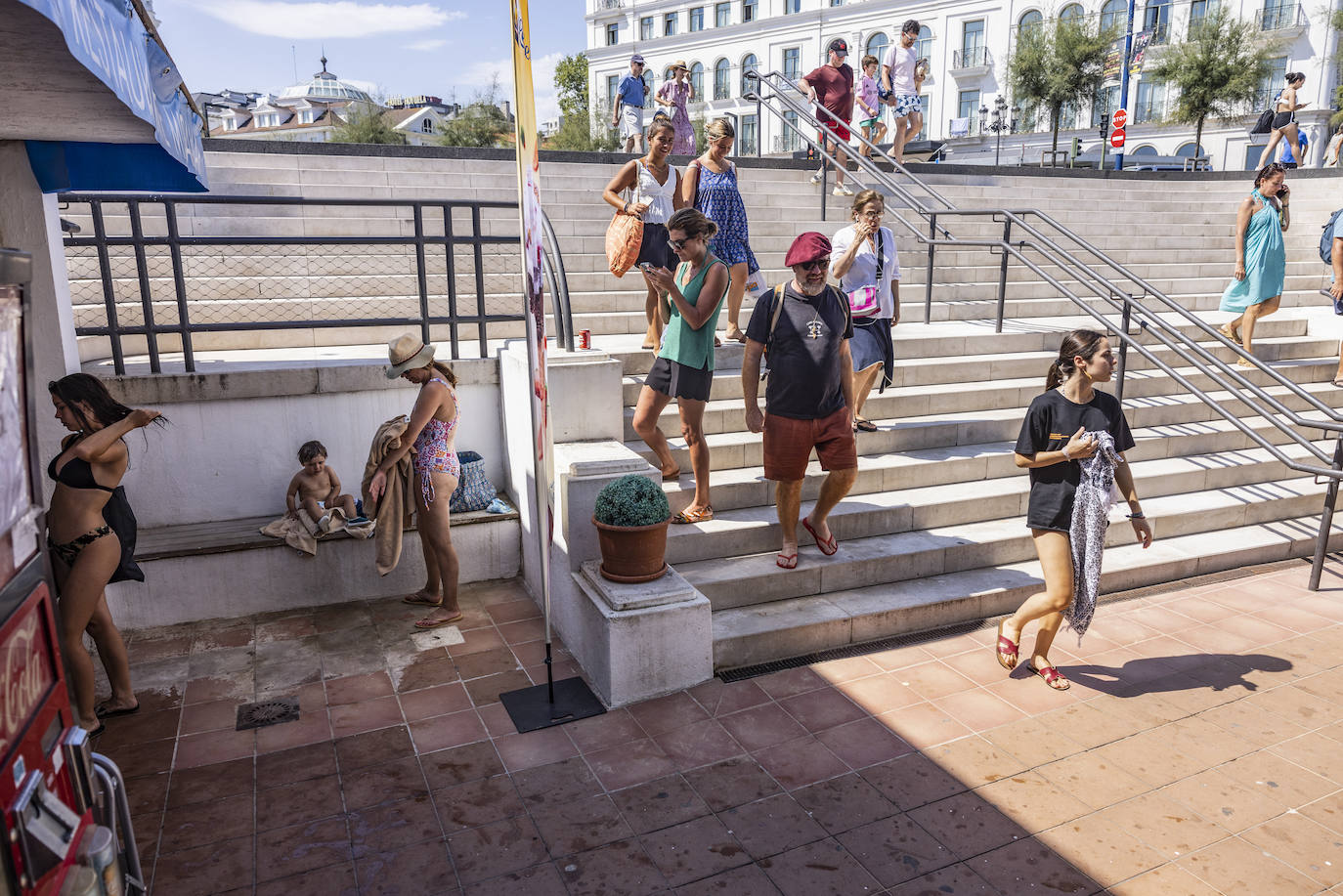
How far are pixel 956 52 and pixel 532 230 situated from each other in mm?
54826

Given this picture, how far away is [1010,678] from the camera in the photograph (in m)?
4.65

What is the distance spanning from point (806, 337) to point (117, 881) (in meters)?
3.77

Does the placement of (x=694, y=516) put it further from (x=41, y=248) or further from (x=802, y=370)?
(x=41, y=248)

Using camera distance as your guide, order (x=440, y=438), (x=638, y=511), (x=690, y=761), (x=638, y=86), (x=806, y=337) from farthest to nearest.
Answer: (x=638, y=86) < (x=440, y=438) < (x=806, y=337) < (x=638, y=511) < (x=690, y=761)

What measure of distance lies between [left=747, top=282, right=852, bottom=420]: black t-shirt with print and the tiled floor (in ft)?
4.77

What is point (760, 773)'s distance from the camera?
151 inches

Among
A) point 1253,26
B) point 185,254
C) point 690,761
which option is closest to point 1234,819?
point 690,761

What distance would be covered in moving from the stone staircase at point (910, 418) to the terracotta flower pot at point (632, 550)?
1.86 ft

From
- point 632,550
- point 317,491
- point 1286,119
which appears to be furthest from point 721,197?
point 1286,119

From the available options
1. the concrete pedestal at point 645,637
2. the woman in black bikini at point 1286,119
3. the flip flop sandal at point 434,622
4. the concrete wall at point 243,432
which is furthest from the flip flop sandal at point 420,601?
the woman in black bikini at point 1286,119

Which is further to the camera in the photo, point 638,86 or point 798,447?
point 638,86

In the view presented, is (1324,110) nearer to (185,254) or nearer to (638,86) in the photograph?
(638,86)

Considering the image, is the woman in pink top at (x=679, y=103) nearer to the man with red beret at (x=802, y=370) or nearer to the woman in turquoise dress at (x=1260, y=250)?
the woman in turquoise dress at (x=1260, y=250)

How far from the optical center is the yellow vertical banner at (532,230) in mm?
3633
